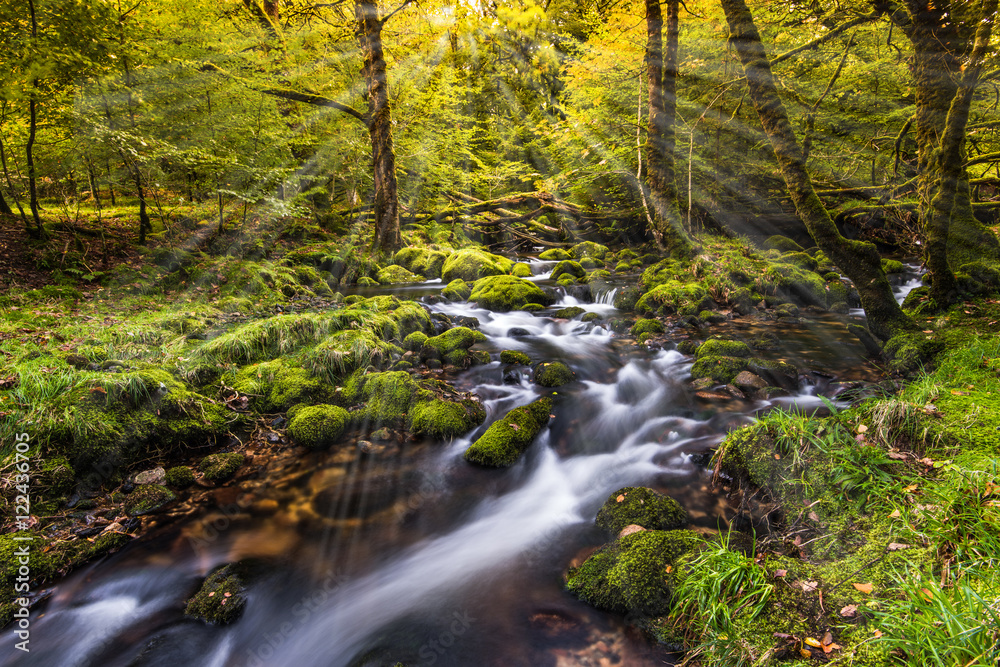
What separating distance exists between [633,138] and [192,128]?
41.4 ft

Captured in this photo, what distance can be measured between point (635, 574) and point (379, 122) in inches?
563

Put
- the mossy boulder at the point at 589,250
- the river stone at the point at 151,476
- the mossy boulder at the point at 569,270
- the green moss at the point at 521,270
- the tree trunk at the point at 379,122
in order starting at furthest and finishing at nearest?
the mossy boulder at the point at 589,250 → the green moss at the point at 521,270 → the mossy boulder at the point at 569,270 → the tree trunk at the point at 379,122 → the river stone at the point at 151,476

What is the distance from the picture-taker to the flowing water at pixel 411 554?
3021 mm

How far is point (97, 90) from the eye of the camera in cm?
774

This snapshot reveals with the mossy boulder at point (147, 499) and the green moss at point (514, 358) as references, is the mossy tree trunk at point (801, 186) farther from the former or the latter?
the mossy boulder at point (147, 499)

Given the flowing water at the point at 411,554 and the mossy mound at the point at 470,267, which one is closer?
the flowing water at the point at 411,554

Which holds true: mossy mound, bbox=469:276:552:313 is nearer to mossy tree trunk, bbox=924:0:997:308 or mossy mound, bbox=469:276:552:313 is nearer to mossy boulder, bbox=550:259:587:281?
mossy boulder, bbox=550:259:587:281

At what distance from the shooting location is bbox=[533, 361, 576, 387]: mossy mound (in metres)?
7.21

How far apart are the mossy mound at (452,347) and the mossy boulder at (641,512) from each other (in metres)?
4.19

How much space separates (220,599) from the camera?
333 centimetres

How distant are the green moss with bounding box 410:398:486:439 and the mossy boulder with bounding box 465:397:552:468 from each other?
1.24 ft

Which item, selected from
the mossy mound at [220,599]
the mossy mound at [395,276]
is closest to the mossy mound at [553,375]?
the mossy mound at [220,599]

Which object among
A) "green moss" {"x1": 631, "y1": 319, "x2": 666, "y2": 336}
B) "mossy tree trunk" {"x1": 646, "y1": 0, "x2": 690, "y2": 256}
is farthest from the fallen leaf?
"mossy tree trunk" {"x1": 646, "y1": 0, "x2": 690, "y2": 256}

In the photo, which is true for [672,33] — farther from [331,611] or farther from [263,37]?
[331,611]
